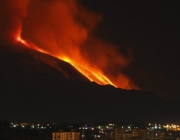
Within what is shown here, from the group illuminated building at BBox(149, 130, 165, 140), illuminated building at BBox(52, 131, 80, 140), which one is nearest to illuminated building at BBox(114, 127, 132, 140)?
illuminated building at BBox(149, 130, 165, 140)

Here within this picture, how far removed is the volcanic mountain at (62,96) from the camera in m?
40.5

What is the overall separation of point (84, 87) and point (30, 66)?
14.9 ft

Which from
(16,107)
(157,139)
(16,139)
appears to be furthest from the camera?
(16,107)

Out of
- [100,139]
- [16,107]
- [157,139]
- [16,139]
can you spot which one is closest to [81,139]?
[100,139]

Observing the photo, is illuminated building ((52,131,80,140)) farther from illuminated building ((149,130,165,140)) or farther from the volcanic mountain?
the volcanic mountain

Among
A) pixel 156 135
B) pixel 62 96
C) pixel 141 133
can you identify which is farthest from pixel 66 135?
pixel 62 96

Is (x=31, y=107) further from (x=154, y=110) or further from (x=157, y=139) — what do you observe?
(x=157, y=139)

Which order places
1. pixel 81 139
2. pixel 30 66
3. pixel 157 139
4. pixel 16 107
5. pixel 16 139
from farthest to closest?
1. pixel 30 66
2. pixel 16 107
3. pixel 157 139
4. pixel 81 139
5. pixel 16 139

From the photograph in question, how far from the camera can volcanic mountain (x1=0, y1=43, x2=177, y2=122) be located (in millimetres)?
40531

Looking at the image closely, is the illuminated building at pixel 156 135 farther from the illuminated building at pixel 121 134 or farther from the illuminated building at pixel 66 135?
the illuminated building at pixel 66 135

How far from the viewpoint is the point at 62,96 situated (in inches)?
1708

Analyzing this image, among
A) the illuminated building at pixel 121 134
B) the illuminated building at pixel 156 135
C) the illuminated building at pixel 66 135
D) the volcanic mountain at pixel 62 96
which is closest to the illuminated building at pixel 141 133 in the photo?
the illuminated building at pixel 156 135

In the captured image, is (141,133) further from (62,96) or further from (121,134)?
(62,96)

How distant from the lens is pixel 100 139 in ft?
78.7
